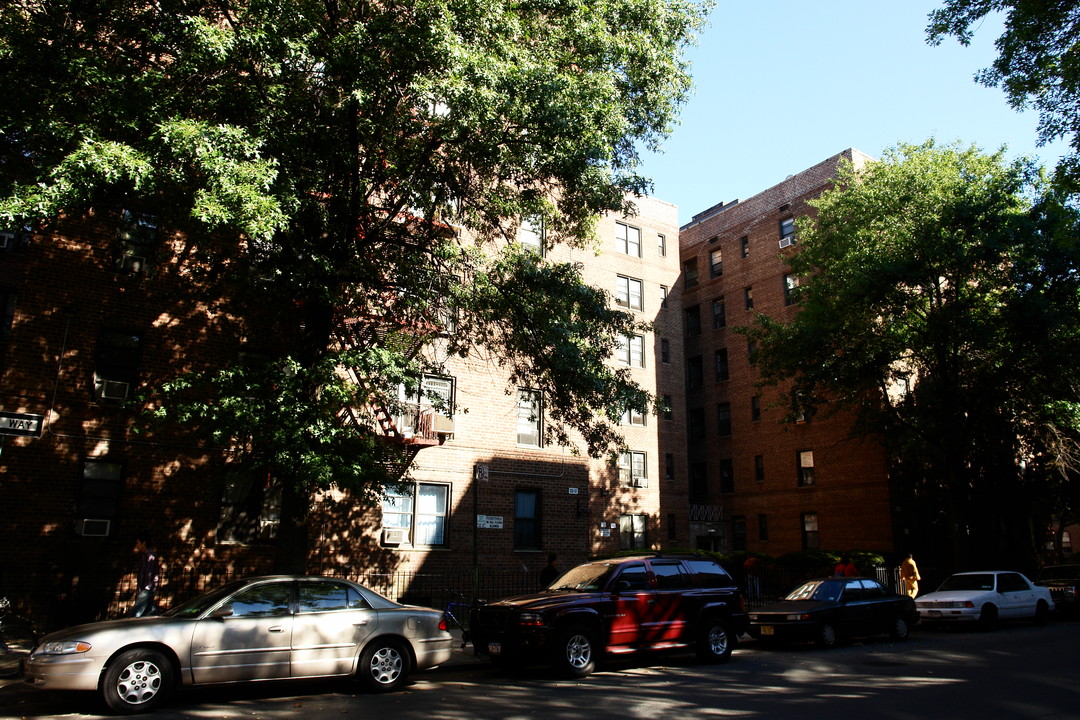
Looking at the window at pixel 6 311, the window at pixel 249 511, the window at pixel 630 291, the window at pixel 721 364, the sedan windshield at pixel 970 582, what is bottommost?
the sedan windshield at pixel 970 582

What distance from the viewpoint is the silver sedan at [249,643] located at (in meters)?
8.38

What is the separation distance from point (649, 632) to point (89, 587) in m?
12.0

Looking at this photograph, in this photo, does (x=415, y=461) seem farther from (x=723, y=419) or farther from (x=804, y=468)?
(x=723, y=419)

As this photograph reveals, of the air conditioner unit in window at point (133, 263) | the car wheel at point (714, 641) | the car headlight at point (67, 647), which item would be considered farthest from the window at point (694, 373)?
the car headlight at point (67, 647)

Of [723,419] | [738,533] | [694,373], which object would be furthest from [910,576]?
[694,373]

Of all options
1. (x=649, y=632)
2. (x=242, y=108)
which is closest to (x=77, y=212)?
(x=242, y=108)

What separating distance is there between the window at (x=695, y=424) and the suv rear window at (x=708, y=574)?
26.6 m

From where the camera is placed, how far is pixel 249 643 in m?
9.32

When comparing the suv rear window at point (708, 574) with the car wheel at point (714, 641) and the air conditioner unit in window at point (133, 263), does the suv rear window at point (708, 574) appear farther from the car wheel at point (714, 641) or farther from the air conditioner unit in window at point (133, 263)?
the air conditioner unit in window at point (133, 263)

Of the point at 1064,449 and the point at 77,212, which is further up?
the point at 77,212

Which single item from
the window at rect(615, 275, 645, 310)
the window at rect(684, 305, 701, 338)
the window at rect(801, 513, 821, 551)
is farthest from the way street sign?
the window at rect(684, 305, 701, 338)

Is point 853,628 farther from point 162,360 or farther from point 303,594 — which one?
point 162,360

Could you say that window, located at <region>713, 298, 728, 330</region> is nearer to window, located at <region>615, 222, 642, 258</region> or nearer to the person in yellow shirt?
window, located at <region>615, 222, 642, 258</region>

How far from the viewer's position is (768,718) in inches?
313
